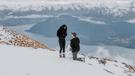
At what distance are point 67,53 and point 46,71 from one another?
10.5 m

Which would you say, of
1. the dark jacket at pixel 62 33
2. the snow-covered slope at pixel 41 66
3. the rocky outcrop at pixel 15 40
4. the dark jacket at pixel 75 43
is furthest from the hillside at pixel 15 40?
Result: the dark jacket at pixel 62 33

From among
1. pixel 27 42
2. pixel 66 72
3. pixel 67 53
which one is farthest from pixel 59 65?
pixel 27 42

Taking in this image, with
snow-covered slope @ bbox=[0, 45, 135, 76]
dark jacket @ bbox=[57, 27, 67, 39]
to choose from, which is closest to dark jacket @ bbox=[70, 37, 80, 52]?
dark jacket @ bbox=[57, 27, 67, 39]

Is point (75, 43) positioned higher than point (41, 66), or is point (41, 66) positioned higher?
point (75, 43)

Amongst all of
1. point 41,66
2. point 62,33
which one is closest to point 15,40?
point 62,33

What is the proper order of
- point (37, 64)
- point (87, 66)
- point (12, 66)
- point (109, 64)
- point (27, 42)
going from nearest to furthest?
point (12, 66) → point (37, 64) → point (87, 66) → point (109, 64) → point (27, 42)

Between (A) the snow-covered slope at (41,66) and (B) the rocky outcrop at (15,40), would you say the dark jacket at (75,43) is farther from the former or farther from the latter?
(B) the rocky outcrop at (15,40)

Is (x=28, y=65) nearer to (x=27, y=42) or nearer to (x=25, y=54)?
(x=25, y=54)

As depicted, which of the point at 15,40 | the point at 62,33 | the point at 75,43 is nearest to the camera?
the point at 62,33

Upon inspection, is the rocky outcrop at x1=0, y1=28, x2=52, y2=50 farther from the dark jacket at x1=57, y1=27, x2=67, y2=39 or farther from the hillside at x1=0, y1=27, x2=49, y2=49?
the dark jacket at x1=57, y1=27, x2=67, y2=39

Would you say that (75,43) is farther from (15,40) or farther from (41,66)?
(15,40)

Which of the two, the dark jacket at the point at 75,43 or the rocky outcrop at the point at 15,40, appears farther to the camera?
the rocky outcrop at the point at 15,40

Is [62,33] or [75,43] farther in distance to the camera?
[75,43]

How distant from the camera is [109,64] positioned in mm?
34562
